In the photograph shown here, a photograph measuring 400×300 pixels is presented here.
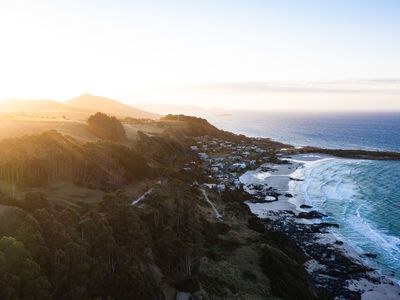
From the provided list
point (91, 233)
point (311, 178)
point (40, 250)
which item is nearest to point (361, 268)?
point (91, 233)

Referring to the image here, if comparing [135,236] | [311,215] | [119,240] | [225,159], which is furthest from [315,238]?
[225,159]

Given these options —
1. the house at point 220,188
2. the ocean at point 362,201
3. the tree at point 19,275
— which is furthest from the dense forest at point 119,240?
the ocean at point 362,201

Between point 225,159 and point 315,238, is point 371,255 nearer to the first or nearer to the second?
point 315,238

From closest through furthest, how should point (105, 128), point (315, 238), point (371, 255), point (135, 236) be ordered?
point (135, 236) < point (371, 255) < point (315, 238) < point (105, 128)

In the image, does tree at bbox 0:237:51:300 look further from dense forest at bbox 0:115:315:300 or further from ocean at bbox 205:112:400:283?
ocean at bbox 205:112:400:283

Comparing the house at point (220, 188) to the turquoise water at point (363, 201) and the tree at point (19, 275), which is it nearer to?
the turquoise water at point (363, 201)

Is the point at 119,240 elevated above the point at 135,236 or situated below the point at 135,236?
below

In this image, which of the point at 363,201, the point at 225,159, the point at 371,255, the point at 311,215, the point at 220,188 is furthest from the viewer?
the point at 225,159
